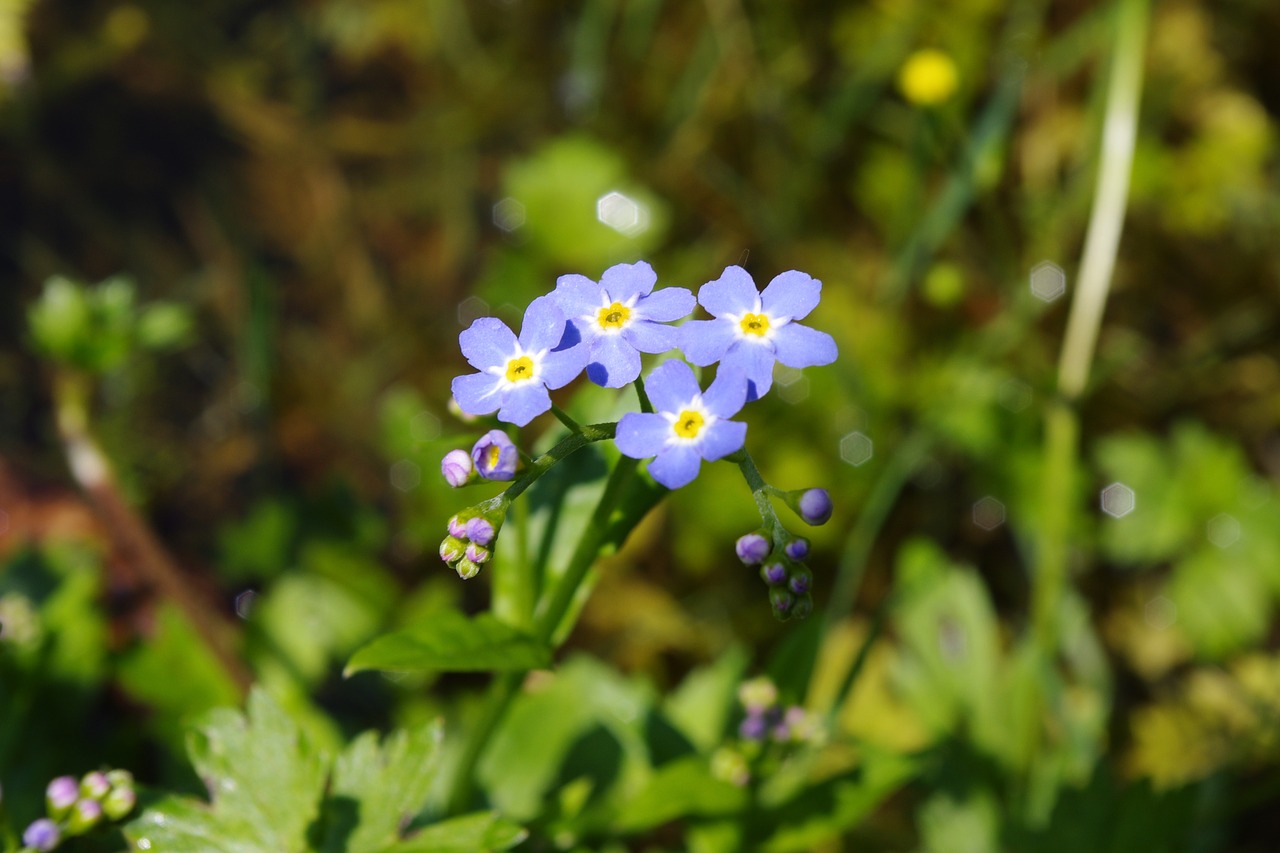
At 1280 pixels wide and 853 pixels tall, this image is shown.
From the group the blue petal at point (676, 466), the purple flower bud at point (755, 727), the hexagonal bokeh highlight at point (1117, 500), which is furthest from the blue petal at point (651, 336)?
the hexagonal bokeh highlight at point (1117, 500)

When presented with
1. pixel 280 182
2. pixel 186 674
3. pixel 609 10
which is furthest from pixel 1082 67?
pixel 186 674

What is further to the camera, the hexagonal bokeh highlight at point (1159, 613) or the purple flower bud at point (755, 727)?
the hexagonal bokeh highlight at point (1159, 613)

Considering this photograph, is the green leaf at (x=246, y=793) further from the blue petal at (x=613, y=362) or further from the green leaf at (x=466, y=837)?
the blue petal at (x=613, y=362)

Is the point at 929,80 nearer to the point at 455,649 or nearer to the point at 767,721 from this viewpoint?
the point at 767,721

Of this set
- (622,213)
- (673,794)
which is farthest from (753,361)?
(622,213)

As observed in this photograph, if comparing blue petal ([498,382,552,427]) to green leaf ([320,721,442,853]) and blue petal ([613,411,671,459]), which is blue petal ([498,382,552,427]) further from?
green leaf ([320,721,442,853])
